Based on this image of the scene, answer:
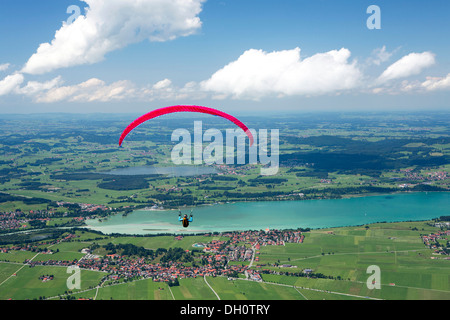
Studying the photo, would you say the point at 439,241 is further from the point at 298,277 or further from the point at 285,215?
the point at 285,215

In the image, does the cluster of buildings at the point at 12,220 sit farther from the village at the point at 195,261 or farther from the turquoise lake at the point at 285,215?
the village at the point at 195,261

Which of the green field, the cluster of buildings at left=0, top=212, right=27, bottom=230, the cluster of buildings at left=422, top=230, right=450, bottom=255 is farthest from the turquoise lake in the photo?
the cluster of buildings at left=0, top=212, right=27, bottom=230

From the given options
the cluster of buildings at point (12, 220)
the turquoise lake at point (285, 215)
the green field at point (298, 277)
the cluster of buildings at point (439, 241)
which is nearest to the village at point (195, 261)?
the green field at point (298, 277)

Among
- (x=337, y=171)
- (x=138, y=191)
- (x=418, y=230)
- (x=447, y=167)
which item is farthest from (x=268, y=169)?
(x=418, y=230)

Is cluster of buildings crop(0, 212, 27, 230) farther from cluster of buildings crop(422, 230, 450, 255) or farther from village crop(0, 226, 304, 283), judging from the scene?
cluster of buildings crop(422, 230, 450, 255)

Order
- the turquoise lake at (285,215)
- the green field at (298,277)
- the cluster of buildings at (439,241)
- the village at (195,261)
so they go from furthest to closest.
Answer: the turquoise lake at (285,215) < the cluster of buildings at (439,241) < the village at (195,261) < the green field at (298,277)

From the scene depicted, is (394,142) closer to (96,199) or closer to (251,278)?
(96,199)

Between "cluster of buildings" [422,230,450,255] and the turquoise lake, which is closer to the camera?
"cluster of buildings" [422,230,450,255]

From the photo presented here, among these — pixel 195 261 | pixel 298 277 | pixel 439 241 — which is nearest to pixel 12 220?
pixel 195 261
